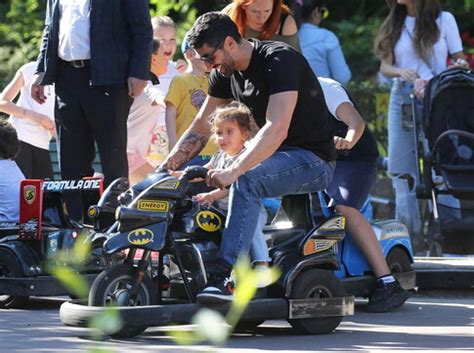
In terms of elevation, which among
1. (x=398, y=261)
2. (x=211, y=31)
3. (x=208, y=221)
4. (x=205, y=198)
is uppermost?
(x=211, y=31)

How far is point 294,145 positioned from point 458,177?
4543mm

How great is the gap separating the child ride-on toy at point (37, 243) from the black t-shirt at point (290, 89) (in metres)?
1.55

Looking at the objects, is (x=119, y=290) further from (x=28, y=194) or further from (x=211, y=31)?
(x=28, y=194)

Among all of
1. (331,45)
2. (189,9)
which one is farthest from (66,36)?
(189,9)

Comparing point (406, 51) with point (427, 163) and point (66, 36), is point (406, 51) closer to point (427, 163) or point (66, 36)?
point (427, 163)

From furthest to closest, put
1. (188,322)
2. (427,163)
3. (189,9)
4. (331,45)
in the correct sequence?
(189,9) → (331,45) → (427,163) → (188,322)

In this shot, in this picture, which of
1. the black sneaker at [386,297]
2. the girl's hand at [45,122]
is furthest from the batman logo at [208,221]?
the girl's hand at [45,122]

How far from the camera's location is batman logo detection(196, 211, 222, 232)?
6.01 metres

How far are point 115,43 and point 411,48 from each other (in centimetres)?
349

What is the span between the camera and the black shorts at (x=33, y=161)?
1005 centimetres

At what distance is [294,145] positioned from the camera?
6.18m

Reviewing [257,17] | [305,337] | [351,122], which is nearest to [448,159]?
[257,17]

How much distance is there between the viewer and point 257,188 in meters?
5.86

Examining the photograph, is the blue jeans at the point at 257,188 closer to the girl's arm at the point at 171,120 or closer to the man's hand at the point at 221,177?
the man's hand at the point at 221,177
